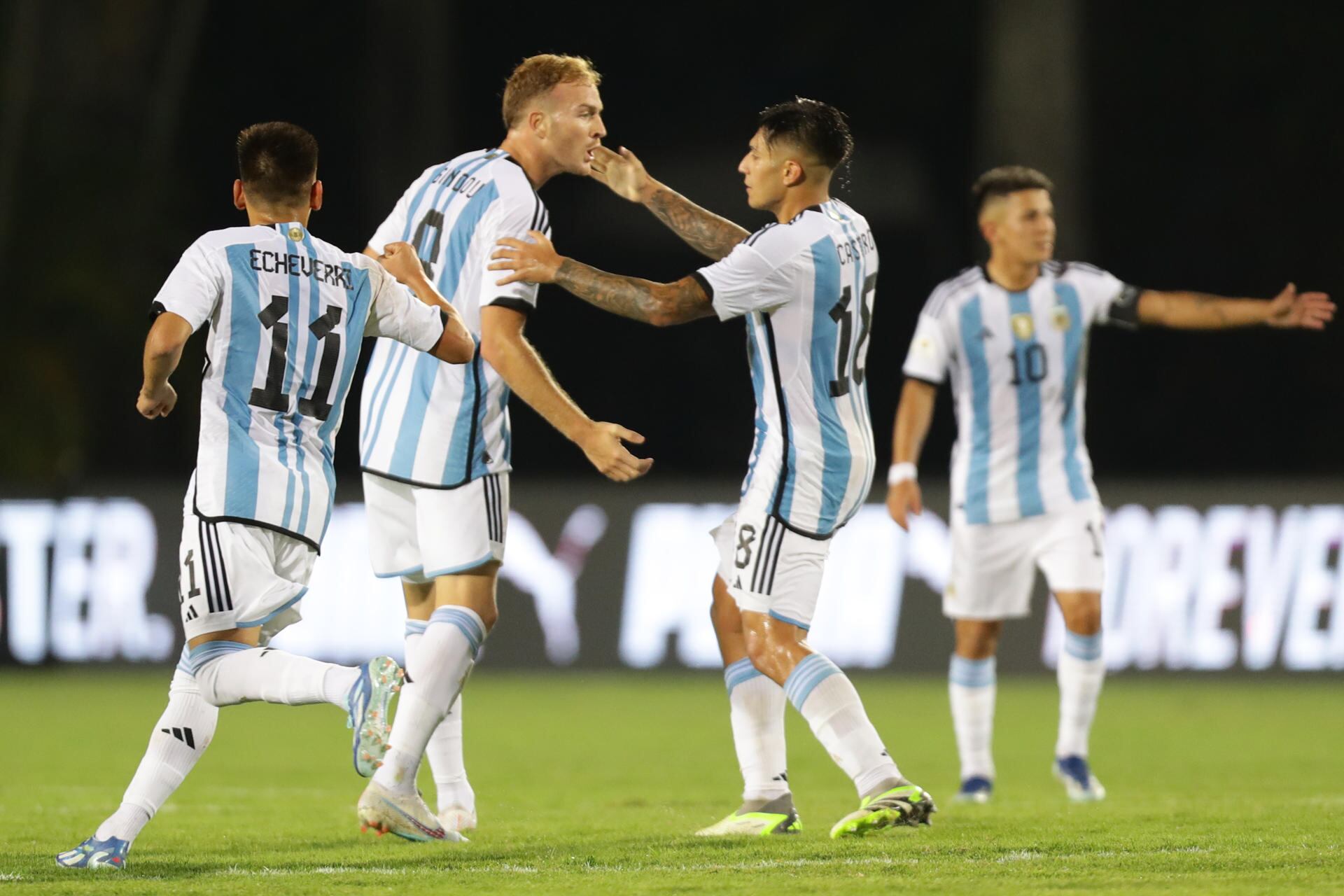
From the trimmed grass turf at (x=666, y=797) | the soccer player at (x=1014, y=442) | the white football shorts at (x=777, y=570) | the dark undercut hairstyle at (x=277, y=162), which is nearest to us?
the trimmed grass turf at (x=666, y=797)

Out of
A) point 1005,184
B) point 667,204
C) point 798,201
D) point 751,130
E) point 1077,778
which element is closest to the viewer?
point 798,201

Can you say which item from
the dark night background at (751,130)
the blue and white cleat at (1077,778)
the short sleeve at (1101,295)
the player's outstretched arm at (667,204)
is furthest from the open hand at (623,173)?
the dark night background at (751,130)

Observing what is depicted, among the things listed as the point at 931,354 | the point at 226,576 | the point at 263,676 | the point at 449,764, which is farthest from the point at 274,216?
the point at 931,354

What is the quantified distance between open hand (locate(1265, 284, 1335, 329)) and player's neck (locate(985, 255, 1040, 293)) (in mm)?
1340

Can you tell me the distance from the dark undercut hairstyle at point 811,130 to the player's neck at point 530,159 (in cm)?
65

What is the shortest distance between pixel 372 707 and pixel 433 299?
1.22 metres

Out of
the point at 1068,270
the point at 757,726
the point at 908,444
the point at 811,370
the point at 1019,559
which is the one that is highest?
the point at 1068,270

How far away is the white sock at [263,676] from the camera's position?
4.95m

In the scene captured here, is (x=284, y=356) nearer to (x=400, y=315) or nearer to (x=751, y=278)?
(x=400, y=315)

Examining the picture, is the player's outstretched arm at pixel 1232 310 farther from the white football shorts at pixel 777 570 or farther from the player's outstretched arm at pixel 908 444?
the white football shorts at pixel 777 570

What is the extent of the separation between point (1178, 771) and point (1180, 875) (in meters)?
3.95

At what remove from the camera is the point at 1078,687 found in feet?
24.4

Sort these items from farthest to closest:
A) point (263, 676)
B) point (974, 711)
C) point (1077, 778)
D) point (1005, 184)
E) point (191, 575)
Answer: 1. point (1005, 184)
2. point (974, 711)
3. point (1077, 778)
4. point (191, 575)
5. point (263, 676)

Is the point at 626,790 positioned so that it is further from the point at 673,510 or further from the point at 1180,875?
the point at 673,510
